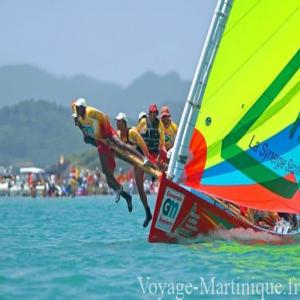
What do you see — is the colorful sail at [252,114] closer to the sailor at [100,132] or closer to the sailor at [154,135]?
the sailor at [100,132]

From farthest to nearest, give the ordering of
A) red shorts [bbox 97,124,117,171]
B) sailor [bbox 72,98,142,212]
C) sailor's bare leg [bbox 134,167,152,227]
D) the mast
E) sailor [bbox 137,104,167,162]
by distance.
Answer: sailor's bare leg [bbox 134,167,152,227] < sailor [bbox 137,104,167,162] < red shorts [bbox 97,124,117,171] < sailor [bbox 72,98,142,212] < the mast

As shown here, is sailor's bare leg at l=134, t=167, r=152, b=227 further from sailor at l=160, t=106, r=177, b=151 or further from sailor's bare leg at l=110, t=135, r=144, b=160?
sailor at l=160, t=106, r=177, b=151

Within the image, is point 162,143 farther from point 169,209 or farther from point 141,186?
point 169,209

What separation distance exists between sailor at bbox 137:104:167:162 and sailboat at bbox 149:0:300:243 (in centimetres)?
296

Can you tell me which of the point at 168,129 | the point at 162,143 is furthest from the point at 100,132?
the point at 168,129

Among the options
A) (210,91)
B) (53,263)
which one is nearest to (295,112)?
(210,91)

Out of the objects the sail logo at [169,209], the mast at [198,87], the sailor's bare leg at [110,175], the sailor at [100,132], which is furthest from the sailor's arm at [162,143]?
the sail logo at [169,209]

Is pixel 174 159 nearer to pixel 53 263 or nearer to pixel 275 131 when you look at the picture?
pixel 275 131

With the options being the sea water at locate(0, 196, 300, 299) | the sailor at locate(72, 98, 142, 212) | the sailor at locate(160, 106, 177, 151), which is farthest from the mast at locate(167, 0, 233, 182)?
the sailor at locate(160, 106, 177, 151)

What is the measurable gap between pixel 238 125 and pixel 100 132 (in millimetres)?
3803

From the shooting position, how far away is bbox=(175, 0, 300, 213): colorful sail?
1970cm

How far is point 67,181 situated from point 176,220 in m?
67.8

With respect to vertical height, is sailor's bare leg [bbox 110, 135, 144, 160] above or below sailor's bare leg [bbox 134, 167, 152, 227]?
above

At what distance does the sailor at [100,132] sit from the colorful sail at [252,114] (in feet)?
10.1
